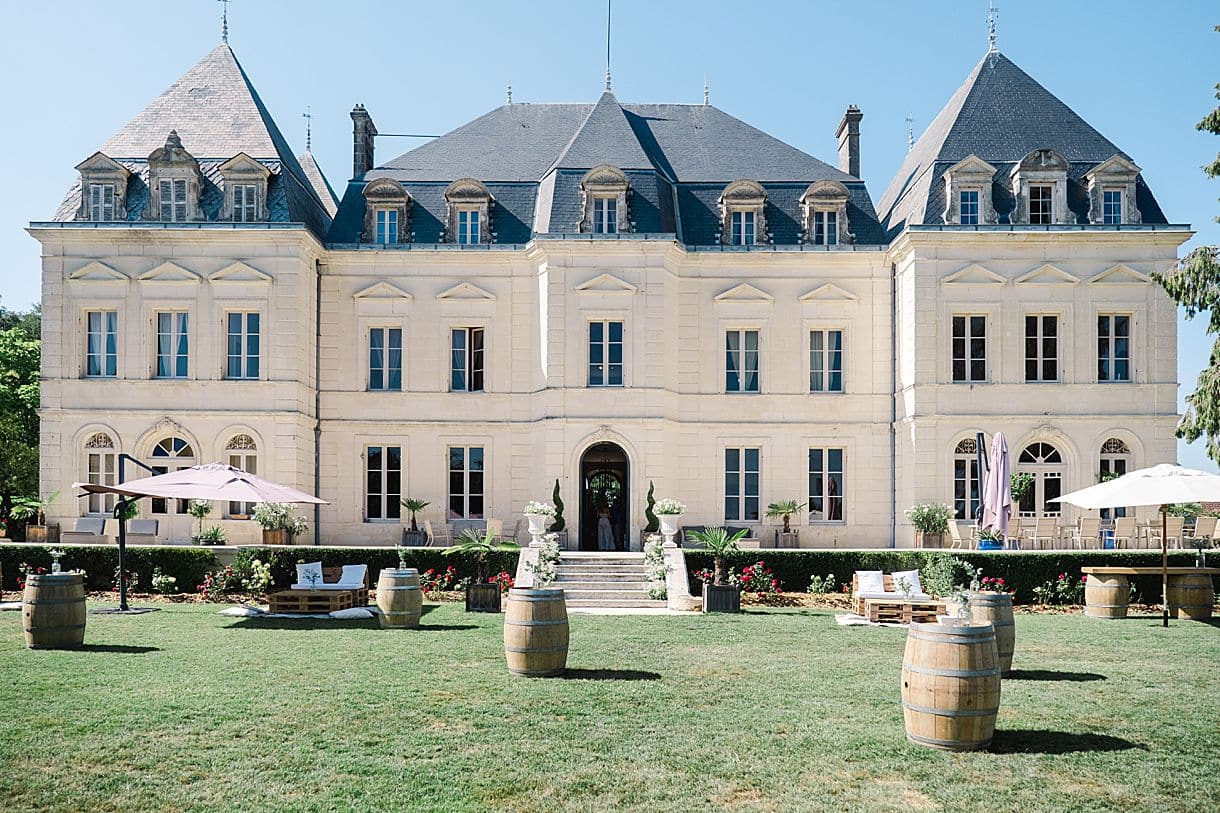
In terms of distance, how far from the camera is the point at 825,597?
22062 mm

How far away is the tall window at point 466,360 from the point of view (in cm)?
2973

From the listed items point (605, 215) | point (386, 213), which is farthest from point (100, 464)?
point (605, 215)

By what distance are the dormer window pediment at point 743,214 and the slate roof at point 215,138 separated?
35.7ft

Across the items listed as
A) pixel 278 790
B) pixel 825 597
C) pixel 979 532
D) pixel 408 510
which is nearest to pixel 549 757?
pixel 278 790

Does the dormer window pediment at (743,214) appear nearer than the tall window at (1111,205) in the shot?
No

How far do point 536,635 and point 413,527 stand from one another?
17.1 metres

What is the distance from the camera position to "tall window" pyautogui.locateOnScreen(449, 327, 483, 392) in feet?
97.6

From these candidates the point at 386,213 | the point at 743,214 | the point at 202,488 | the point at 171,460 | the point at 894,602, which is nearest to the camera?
the point at 202,488

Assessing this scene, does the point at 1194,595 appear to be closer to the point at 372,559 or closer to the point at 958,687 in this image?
the point at 958,687

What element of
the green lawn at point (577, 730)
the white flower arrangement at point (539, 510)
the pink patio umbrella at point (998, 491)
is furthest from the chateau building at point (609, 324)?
the green lawn at point (577, 730)

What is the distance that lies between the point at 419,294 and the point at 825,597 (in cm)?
1372

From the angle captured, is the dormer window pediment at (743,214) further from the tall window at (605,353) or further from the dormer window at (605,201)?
the tall window at (605,353)

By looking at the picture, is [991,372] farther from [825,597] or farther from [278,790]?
[278,790]

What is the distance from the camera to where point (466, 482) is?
29547 mm
